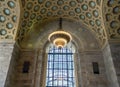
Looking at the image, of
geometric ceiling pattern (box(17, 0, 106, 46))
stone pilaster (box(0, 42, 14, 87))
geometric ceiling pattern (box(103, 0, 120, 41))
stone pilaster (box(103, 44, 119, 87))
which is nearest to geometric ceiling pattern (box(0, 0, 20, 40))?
geometric ceiling pattern (box(17, 0, 106, 46))

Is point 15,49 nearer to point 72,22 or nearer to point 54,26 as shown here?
point 54,26

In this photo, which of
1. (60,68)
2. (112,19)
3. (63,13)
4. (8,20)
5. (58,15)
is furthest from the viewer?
(58,15)

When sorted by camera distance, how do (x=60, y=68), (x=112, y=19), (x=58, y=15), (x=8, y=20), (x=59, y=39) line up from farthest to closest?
1. (x=58, y=15)
2. (x=60, y=68)
3. (x=8, y=20)
4. (x=112, y=19)
5. (x=59, y=39)

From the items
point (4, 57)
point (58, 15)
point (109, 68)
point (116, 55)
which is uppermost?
point (58, 15)

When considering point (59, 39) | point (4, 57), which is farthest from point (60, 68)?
point (59, 39)

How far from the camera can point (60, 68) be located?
25.8 ft

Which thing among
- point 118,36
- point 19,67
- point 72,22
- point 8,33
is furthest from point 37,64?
point 118,36

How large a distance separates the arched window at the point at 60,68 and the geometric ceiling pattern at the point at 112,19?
2598mm

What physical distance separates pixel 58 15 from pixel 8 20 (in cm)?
323

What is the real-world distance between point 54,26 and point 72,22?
1288 mm

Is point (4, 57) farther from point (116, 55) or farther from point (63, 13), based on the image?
point (116, 55)

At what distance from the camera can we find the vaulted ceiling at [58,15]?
729 cm

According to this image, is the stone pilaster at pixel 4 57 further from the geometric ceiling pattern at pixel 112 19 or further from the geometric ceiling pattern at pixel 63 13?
the geometric ceiling pattern at pixel 112 19

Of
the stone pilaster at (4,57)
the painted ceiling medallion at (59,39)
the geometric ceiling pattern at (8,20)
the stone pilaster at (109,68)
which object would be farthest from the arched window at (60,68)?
the painted ceiling medallion at (59,39)
